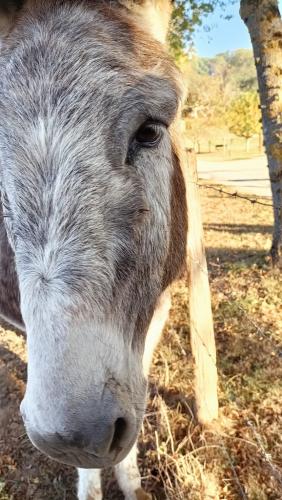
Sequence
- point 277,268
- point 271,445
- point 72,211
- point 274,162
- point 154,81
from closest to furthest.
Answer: point 72,211, point 154,81, point 271,445, point 274,162, point 277,268

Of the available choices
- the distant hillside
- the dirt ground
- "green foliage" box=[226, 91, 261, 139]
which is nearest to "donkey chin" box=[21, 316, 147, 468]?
the dirt ground

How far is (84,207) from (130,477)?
8.25 feet

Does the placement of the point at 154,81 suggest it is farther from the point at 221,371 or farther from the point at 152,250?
the point at 221,371

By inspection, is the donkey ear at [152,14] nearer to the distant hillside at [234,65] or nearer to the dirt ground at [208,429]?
the dirt ground at [208,429]

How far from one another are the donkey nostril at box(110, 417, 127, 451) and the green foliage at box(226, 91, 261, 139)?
42401 millimetres

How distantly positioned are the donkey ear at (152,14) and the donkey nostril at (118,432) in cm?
172

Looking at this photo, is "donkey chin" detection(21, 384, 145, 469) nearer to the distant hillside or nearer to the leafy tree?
the leafy tree

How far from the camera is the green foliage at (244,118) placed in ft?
135

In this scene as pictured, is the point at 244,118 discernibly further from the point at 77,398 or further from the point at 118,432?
the point at 77,398

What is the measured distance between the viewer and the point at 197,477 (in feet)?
9.86

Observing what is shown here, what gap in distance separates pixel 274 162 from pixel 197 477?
3665 millimetres

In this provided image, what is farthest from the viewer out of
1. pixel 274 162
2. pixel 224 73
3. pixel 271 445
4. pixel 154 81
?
pixel 224 73

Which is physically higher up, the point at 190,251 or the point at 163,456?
the point at 190,251

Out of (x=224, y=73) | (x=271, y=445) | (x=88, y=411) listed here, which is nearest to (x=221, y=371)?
(x=271, y=445)
